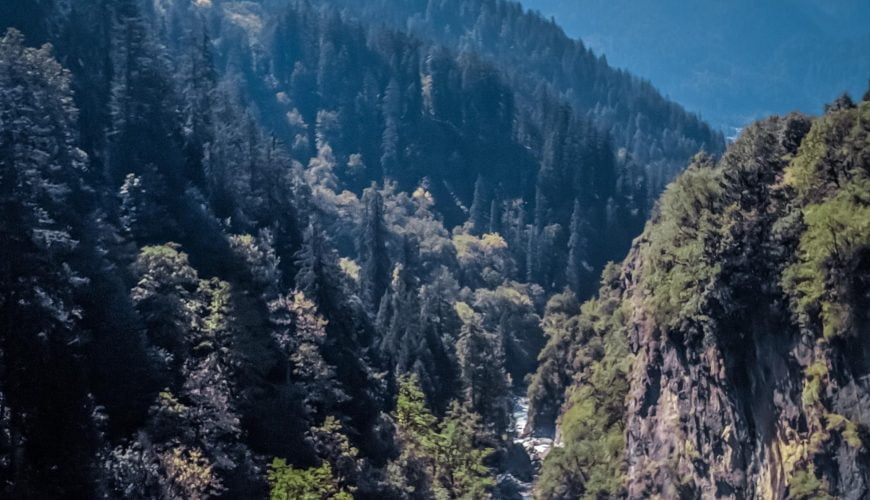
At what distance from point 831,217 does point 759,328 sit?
526cm

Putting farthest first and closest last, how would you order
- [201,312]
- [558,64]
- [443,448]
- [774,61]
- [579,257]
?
[774,61], [558,64], [579,257], [443,448], [201,312]

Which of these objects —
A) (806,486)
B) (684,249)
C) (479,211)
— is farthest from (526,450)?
(479,211)

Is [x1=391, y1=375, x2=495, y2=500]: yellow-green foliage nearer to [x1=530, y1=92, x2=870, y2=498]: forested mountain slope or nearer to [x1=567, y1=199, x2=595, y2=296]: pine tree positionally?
[x1=530, y1=92, x2=870, y2=498]: forested mountain slope

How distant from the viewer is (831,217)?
2605cm

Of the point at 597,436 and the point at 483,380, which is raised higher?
the point at 483,380

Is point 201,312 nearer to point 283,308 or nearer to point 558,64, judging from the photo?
point 283,308

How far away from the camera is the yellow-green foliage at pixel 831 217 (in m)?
25.3

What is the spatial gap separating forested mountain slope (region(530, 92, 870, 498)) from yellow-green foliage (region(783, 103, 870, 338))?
1.8 inches

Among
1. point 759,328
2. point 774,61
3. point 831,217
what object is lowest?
point 759,328

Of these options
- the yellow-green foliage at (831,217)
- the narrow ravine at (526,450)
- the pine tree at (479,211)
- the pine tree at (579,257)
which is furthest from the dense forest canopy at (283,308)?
the pine tree at (479,211)

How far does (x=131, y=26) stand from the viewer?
192 feet

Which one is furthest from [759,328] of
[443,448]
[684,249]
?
[443,448]

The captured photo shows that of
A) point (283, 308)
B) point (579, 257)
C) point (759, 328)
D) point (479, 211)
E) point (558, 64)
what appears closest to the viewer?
point (759, 328)

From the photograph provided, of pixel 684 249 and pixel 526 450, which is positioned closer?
pixel 684 249
